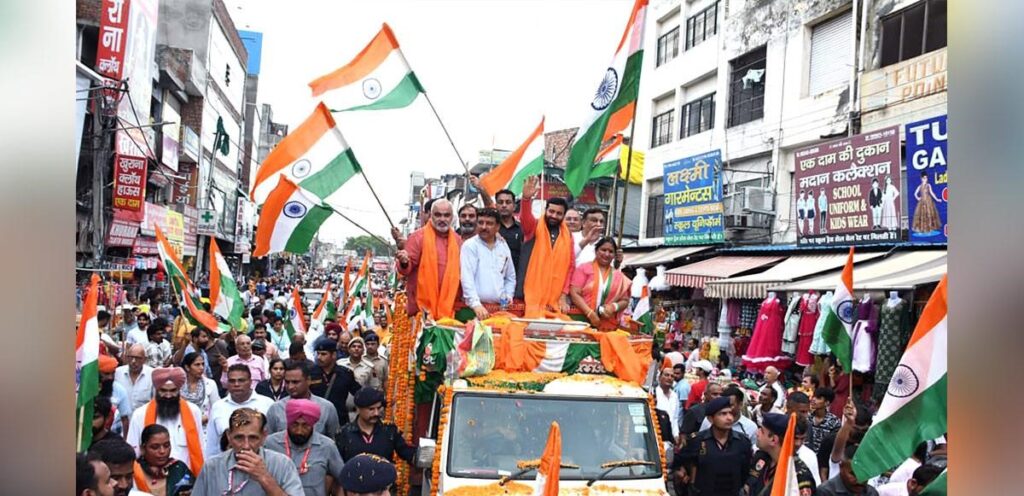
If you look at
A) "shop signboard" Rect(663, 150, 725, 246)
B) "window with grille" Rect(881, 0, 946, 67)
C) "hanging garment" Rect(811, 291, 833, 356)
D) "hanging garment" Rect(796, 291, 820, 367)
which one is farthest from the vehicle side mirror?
"shop signboard" Rect(663, 150, 725, 246)

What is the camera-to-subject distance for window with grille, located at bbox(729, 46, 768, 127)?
21422mm

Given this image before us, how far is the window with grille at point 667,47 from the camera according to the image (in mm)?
26859

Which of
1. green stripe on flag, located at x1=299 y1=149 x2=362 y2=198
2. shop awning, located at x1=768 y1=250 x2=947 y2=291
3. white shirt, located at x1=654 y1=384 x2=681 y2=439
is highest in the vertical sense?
green stripe on flag, located at x1=299 y1=149 x2=362 y2=198

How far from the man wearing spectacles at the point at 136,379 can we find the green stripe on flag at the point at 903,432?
6.38 metres

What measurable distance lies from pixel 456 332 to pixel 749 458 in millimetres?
2520

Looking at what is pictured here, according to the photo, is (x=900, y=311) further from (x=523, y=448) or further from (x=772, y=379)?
(x=523, y=448)

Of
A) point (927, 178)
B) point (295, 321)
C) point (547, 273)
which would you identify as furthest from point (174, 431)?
point (927, 178)

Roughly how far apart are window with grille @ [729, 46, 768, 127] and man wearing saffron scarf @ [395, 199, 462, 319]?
51.6 ft

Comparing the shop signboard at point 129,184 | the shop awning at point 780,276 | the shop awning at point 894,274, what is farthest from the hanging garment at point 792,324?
the shop signboard at point 129,184

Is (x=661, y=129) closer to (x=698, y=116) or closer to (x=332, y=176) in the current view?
(x=698, y=116)

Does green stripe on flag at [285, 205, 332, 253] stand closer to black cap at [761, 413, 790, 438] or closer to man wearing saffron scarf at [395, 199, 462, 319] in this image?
man wearing saffron scarf at [395, 199, 462, 319]

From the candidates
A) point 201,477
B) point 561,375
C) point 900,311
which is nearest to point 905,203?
point 900,311

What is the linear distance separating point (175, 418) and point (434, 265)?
8.31ft

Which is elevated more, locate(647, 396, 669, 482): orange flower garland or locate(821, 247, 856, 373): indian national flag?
locate(821, 247, 856, 373): indian national flag
